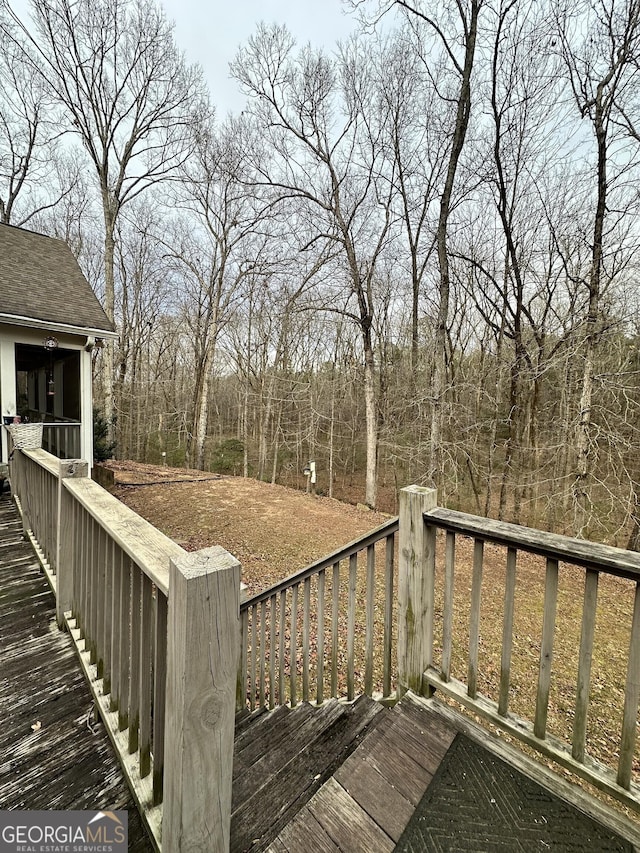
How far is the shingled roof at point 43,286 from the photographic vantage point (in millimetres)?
6980

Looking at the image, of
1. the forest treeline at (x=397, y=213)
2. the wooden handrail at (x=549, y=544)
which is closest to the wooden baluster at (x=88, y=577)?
the wooden handrail at (x=549, y=544)

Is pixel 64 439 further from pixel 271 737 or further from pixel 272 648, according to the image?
pixel 271 737

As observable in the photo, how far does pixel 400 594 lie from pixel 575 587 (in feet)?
20.2

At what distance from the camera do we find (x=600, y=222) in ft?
24.5

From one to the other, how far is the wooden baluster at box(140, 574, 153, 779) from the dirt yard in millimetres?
3708

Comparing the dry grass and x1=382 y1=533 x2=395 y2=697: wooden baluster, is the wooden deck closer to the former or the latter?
x1=382 y1=533 x2=395 y2=697: wooden baluster

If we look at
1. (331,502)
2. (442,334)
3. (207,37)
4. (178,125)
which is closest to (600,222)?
(442,334)

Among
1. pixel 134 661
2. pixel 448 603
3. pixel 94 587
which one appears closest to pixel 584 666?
pixel 448 603

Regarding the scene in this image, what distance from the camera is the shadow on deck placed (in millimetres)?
1187

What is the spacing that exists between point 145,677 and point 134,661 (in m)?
0.15

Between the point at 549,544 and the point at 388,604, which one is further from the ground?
the point at 549,544

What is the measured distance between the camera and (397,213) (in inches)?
479

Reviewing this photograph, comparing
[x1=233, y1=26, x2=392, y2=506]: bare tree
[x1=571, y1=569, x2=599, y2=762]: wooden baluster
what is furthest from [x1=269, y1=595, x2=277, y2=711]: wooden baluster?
[x1=233, y1=26, x2=392, y2=506]: bare tree

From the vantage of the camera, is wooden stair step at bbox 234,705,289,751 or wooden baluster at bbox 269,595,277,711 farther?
wooden baluster at bbox 269,595,277,711
